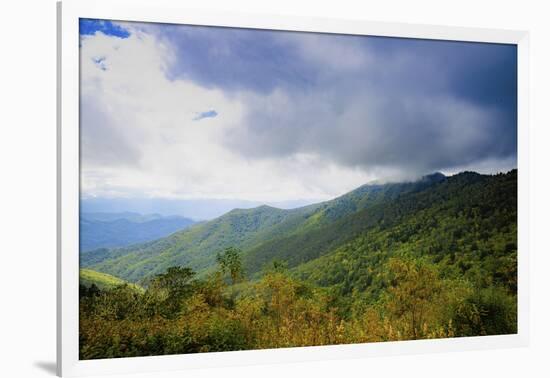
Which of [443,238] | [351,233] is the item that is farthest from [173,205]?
[443,238]

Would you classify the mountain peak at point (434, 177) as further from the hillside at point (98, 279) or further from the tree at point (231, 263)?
the hillside at point (98, 279)

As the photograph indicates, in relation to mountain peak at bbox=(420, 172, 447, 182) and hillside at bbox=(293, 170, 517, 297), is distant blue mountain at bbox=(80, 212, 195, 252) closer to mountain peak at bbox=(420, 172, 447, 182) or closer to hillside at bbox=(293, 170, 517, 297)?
hillside at bbox=(293, 170, 517, 297)

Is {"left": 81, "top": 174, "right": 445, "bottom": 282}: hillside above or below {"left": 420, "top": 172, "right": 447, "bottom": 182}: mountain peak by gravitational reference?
below

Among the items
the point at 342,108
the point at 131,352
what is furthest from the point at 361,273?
the point at 131,352

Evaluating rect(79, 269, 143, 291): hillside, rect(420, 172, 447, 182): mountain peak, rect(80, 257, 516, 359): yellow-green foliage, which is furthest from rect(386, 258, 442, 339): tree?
rect(79, 269, 143, 291): hillside

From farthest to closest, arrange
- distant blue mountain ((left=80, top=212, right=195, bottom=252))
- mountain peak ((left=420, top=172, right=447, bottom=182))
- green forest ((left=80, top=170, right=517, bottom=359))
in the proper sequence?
1. mountain peak ((left=420, top=172, right=447, bottom=182))
2. green forest ((left=80, top=170, right=517, bottom=359))
3. distant blue mountain ((left=80, top=212, right=195, bottom=252))

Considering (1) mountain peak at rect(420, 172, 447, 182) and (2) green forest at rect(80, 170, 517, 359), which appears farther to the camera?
(1) mountain peak at rect(420, 172, 447, 182)
